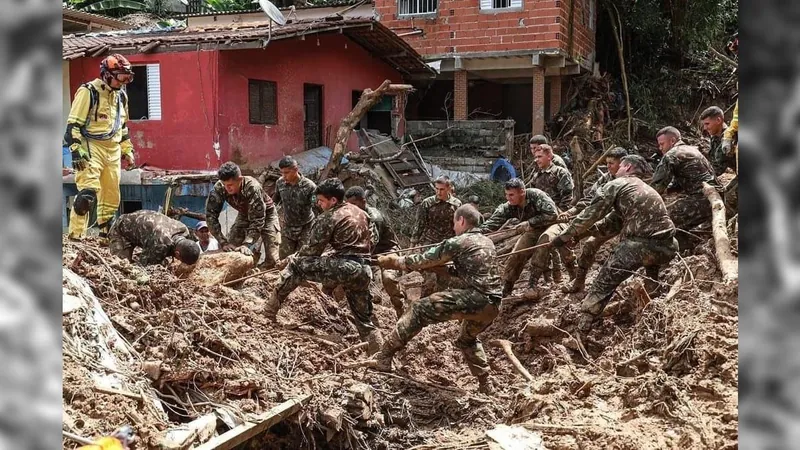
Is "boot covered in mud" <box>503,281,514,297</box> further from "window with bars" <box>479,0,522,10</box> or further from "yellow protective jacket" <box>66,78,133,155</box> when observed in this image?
"window with bars" <box>479,0,522,10</box>

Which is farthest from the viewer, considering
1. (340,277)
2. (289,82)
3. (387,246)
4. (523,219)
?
(289,82)

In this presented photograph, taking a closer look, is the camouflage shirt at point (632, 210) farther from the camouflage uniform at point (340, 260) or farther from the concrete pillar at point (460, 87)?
the concrete pillar at point (460, 87)

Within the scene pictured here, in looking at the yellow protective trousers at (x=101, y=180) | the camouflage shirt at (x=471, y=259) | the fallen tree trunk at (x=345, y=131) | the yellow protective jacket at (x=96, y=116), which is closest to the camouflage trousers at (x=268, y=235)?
the yellow protective trousers at (x=101, y=180)

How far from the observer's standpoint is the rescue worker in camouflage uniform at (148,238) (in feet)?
24.9

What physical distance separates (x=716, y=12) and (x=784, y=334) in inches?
808

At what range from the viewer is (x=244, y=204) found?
348 inches

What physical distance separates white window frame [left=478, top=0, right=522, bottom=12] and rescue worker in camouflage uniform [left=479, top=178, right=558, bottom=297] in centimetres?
913

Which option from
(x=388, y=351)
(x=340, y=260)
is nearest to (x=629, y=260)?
(x=388, y=351)

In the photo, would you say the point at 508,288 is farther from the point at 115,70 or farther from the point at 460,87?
the point at 460,87

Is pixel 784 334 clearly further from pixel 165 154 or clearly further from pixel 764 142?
pixel 165 154

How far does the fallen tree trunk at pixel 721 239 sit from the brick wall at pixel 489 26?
9.65m

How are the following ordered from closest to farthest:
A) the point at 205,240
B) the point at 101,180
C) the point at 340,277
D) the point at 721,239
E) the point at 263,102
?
1. the point at 721,239
2. the point at 340,277
3. the point at 101,180
4. the point at 205,240
5. the point at 263,102

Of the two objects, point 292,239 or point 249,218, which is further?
point 292,239

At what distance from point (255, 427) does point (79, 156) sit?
423 centimetres
